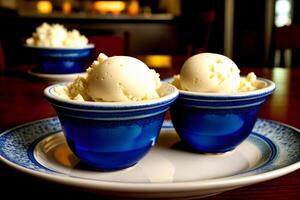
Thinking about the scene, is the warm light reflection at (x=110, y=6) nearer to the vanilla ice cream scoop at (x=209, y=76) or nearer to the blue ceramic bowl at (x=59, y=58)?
the blue ceramic bowl at (x=59, y=58)

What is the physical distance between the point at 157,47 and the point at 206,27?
200 cm

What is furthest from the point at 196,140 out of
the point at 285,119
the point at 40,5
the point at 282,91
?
the point at 40,5

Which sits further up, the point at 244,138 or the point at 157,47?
the point at 244,138

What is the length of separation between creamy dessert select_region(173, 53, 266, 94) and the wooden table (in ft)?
0.36

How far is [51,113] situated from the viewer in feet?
2.48

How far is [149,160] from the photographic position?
19.3 inches

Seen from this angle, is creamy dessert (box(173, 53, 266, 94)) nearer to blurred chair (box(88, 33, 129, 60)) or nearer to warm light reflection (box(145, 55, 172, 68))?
warm light reflection (box(145, 55, 172, 68))

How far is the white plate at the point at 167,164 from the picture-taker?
0.38 metres

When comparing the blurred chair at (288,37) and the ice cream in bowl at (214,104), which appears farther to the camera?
the blurred chair at (288,37)

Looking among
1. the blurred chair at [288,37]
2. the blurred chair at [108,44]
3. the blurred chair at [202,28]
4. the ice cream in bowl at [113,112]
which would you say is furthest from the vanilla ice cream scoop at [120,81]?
the blurred chair at [202,28]

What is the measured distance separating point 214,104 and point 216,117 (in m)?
0.02

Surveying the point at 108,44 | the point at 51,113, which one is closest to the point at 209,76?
the point at 51,113

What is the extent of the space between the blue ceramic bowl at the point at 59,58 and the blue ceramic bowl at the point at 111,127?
23.1 inches

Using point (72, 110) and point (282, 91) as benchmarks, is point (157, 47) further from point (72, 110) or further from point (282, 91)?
point (72, 110)
